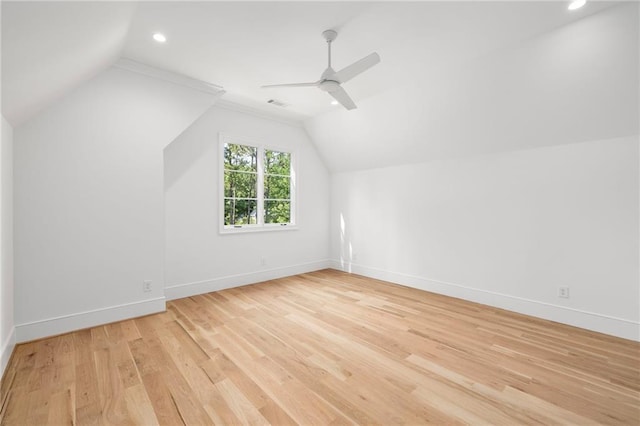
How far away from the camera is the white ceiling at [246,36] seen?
1.80 metres

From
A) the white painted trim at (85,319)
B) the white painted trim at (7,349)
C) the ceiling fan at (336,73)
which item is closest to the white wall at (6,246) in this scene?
the white painted trim at (7,349)

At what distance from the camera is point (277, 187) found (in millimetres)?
5098

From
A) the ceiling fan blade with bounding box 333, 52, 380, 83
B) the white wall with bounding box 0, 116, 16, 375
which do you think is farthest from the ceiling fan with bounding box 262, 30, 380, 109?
the white wall with bounding box 0, 116, 16, 375

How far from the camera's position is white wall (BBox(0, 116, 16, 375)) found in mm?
2168

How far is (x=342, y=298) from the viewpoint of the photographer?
3.89 metres

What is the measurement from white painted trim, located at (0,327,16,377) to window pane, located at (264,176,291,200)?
3.32m

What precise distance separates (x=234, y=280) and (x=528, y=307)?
3.99m

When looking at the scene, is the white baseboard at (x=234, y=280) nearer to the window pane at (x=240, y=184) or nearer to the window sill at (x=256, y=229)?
the window sill at (x=256, y=229)

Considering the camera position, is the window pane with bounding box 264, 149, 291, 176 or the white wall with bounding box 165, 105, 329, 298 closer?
the white wall with bounding box 165, 105, 329, 298

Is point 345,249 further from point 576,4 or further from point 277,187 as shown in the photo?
point 576,4

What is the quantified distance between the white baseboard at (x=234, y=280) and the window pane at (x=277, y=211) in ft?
2.90

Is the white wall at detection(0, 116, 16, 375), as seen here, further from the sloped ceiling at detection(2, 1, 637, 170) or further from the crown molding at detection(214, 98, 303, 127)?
the crown molding at detection(214, 98, 303, 127)

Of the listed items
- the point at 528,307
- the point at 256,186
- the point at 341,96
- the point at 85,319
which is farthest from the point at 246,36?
the point at 528,307

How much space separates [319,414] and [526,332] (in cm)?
239
